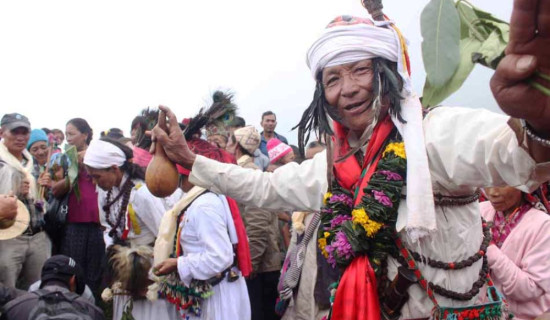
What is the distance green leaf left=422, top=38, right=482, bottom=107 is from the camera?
1.13m

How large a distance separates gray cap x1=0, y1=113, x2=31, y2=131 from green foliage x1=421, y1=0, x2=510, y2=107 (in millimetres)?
6170

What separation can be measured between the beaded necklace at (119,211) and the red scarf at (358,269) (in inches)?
122

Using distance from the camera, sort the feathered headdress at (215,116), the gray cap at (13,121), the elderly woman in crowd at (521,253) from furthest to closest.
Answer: the gray cap at (13,121), the feathered headdress at (215,116), the elderly woman in crowd at (521,253)

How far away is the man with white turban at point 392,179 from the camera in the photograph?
1.95 meters

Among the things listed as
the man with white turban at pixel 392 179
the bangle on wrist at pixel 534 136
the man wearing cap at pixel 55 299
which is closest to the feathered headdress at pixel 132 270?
the man wearing cap at pixel 55 299

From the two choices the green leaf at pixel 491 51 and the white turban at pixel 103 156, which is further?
the white turban at pixel 103 156

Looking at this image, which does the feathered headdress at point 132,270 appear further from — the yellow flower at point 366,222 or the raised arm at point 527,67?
the raised arm at point 527,67

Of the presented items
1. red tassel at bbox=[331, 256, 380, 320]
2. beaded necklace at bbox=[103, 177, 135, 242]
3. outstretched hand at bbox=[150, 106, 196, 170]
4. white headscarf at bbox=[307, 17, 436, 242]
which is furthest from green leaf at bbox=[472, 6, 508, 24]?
beaded necklace at bbox=[103, 177, 135, 242]

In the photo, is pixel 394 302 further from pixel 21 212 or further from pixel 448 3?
pixel 21 212

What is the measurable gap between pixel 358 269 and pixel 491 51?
1.25m

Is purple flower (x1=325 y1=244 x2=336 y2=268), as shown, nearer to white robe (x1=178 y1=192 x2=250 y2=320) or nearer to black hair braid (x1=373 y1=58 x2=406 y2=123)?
black hair braid (x1=373 y1=58 x2=406 y2=123)

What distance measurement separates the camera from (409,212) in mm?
2031

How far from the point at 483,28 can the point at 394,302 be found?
50.8 inches

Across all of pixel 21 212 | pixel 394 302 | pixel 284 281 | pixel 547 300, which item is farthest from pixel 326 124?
pixel 21 212
